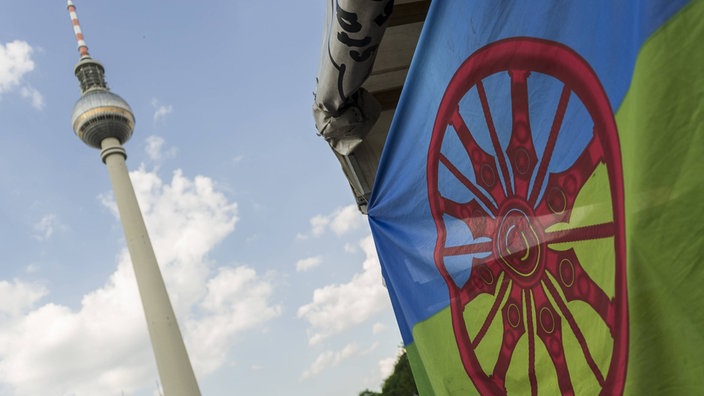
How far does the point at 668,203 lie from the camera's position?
146 cm

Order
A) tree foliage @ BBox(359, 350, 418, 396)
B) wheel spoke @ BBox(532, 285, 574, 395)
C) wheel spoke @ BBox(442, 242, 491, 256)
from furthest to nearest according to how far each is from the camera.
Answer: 1. tree foliage @ BBox(359, 350, 418, 396)
2. wheel spoke @ BBox(442, 242, 491, 256)
3. wheel spoke @ BBox(532, 285, 574, 395)

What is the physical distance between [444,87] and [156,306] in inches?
1393

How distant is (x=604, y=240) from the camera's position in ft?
5.81

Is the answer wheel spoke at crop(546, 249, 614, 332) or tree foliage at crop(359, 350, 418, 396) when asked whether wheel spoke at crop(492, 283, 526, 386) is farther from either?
tree foliage at crop(359, 350, 418, 396)

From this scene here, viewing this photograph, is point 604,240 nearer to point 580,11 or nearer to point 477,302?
point 580,11

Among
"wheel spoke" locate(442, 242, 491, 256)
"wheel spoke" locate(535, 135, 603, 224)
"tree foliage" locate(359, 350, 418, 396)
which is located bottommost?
"wheel spoke" locate(535, 135, 603, 224)

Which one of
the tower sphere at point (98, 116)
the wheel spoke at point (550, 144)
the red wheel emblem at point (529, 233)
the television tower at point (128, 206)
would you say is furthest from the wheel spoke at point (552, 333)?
the tower sphere at point (98, 116)

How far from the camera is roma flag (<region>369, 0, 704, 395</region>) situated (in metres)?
1.46

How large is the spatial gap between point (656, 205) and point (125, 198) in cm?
3888

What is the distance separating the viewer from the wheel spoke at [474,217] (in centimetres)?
252

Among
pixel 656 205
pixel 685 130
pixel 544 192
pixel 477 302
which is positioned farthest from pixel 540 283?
pixel 685 130

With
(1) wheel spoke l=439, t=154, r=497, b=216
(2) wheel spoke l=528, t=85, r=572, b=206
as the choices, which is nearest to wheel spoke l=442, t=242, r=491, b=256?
(1) wheel spoke l=439, t=154, r=497, b=216

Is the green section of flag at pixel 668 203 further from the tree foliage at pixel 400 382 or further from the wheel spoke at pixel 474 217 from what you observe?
the tree foliage at pixel 400 382

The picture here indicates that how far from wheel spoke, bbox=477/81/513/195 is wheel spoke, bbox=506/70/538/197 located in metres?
0.06
